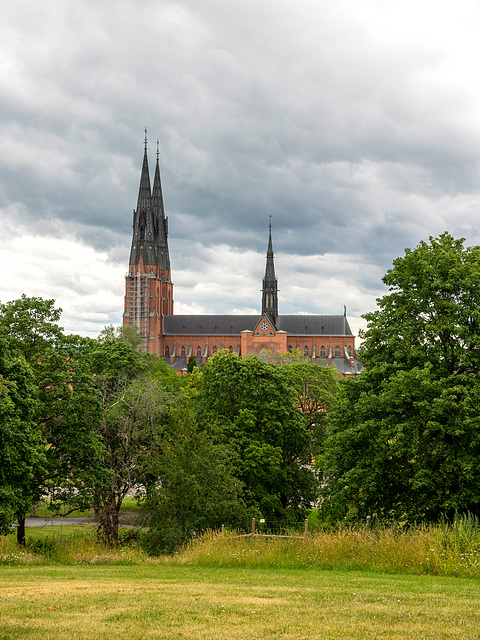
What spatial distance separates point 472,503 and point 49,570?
526 inches

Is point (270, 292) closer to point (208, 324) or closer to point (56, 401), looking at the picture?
point (208, 324)

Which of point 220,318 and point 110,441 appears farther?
point 220,318

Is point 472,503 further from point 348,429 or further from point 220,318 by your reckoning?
point 220,318

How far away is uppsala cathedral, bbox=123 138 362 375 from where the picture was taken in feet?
379

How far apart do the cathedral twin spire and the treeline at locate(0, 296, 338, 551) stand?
274ft

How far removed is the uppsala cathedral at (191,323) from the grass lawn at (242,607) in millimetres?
100747

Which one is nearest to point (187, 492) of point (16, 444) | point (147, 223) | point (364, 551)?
point (16, 444)

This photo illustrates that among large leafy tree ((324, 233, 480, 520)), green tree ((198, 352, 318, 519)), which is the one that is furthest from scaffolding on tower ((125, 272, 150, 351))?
large leafy tree ((324, 233, 480, 520))

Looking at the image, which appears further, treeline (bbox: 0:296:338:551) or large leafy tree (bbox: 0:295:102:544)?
large leafy tree (bbox: 0:295:102:544)

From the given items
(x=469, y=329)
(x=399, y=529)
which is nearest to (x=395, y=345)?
(x=469, y=329)

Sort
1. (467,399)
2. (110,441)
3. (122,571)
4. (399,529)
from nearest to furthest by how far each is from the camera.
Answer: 1. (122,571)
2. (399,529)
3. (467,399)
4. (110,441)

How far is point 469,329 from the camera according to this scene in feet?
69.3

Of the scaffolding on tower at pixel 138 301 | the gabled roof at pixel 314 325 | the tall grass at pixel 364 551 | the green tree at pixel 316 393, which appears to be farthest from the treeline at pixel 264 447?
the gabled roof at pixel 314 325

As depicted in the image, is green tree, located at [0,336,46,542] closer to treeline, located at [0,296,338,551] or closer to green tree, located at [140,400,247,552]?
treeline, located at [0,296,338,551]
